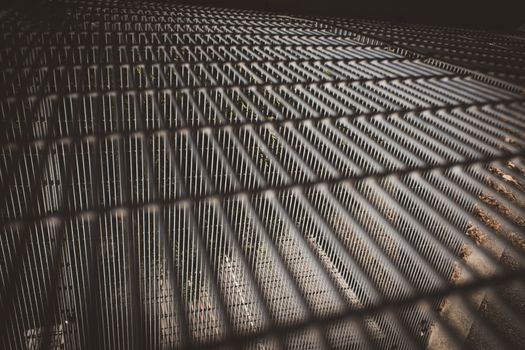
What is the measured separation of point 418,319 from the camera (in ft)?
7.80

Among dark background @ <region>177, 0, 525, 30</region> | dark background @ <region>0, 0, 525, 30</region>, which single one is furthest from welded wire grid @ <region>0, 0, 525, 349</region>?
dark background @ <region>177, 0, 525, 30</region>

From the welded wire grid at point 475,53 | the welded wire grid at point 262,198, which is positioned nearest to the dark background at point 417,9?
the welded wire grid at point 475,53

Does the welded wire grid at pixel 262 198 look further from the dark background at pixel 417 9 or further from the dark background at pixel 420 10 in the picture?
the dark background at pixel 420 10

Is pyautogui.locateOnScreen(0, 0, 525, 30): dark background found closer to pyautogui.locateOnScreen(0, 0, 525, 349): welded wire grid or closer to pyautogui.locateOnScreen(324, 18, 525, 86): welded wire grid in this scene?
pyautogui.locateOnScreen(324, 18, 525, 86): welded wire grid

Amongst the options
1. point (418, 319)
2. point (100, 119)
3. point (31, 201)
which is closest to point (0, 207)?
point (31, 201)

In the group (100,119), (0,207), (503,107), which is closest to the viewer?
(0,207)

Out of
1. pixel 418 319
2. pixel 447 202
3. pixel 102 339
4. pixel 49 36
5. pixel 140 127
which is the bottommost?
pixel 102 339

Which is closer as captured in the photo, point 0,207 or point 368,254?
point 0,207

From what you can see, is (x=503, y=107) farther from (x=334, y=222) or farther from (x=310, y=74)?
(x=334, y=222)

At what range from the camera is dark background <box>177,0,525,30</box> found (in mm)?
7898

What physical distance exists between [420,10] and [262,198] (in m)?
8.54

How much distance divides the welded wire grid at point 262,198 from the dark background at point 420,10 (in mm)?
4500

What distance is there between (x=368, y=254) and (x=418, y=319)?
762mm

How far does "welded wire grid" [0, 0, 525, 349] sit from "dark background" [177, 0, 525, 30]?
450 centimetres
